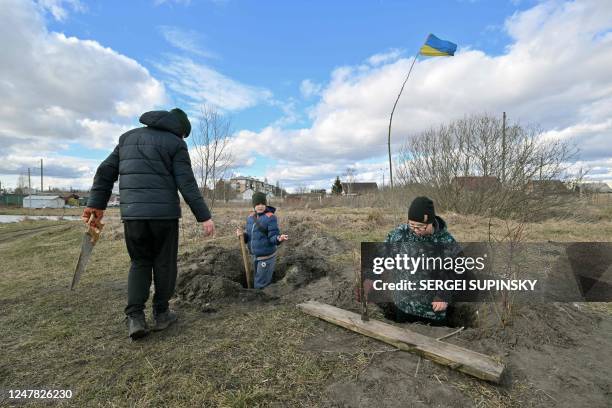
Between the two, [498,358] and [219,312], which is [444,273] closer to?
[498,358]

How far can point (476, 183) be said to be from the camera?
16.2 m

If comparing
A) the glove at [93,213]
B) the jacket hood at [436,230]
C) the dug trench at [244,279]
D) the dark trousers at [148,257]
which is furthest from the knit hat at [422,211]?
the glove at [93,213]

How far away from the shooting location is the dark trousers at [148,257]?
2559 mm

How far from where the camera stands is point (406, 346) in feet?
7.66

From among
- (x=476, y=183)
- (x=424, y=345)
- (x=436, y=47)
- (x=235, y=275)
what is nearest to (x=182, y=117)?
(x=424, y=345)

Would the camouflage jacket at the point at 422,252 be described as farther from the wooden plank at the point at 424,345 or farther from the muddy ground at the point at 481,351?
the wooden plank at the point at 424,345

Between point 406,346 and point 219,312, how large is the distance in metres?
1.83

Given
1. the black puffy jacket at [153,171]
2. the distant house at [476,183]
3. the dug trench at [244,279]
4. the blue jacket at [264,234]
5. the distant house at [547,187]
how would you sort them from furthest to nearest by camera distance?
the distant house at [476,183], the distant house at [547,187], the blue jacket at [264,234], the dug trench at [244,279], the black puffy jacket at [153,171]

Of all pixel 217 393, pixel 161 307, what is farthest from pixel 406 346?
pixel 161 307

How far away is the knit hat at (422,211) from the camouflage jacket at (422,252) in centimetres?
15

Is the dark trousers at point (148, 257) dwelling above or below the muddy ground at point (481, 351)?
above

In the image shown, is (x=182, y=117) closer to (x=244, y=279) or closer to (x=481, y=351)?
(x=481, y=351)

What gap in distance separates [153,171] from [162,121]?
44cm

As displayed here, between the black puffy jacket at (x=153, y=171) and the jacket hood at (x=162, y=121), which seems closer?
A: the black puffy jacket at (x=153, y=171)
